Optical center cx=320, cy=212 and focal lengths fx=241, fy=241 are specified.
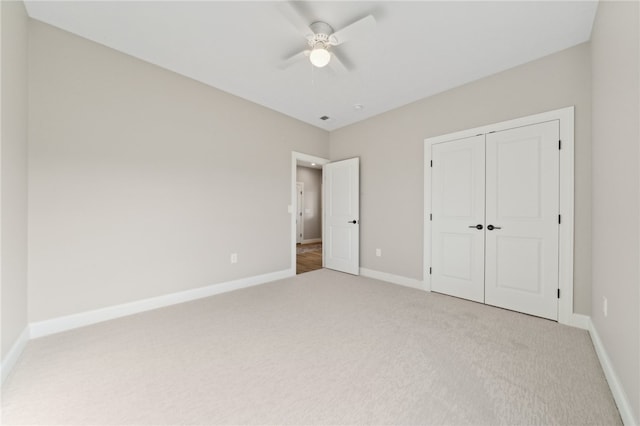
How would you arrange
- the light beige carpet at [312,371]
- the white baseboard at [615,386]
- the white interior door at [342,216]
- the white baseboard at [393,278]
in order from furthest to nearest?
1. the white interior door at [342,216]
2. the white baseboard at [393,278]
3. the light beige carpet at [312,371]
4. the white baseboard at [615,386]

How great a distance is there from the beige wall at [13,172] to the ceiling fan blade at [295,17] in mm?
1808

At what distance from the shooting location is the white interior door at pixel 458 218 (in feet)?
9.63

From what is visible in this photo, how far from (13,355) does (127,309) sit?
83 cm

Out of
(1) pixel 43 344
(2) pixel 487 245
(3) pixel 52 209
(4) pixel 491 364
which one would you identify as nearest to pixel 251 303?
(1) pixel 43 344

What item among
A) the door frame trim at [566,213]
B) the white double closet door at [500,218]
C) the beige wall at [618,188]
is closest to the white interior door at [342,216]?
the white double closet door at [500,218]

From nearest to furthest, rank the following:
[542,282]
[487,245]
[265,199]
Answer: [542,282] < [487,245] < [265,199]

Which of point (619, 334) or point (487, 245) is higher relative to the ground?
point (487, 245)

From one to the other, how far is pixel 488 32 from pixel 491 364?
109 inches

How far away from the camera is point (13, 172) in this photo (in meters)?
1.76

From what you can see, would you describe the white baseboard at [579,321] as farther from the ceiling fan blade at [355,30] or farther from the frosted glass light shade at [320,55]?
the frosted glass light shade at [320,55]

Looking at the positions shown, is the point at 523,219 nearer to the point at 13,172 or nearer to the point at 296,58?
the point at 296,58

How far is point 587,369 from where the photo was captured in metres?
1.66

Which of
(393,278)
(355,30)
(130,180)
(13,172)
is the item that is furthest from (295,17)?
(393,278)

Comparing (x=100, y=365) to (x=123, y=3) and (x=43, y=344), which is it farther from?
(x=123, y=3)
